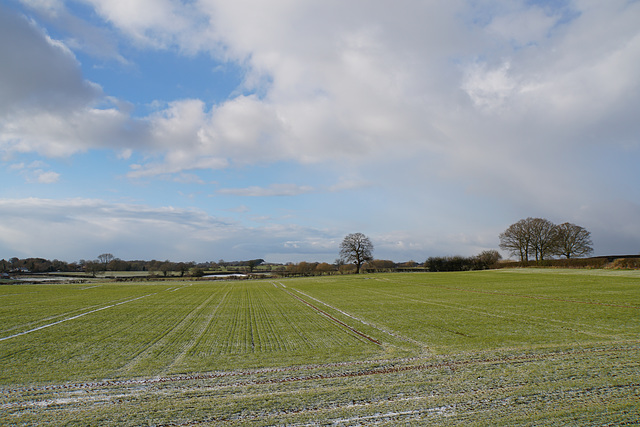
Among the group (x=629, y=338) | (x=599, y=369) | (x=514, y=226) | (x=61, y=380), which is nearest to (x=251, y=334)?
(x=61, y=380)

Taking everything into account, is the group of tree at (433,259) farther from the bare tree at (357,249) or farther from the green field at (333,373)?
the green field at (333,373)

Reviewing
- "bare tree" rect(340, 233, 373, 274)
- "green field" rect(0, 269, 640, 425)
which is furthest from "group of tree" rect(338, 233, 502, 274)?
"green field" rect(0, 269, 640, 425)

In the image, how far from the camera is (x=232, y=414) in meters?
6.46

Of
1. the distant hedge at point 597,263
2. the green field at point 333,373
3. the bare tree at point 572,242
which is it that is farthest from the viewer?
the bare tree at point 572,242

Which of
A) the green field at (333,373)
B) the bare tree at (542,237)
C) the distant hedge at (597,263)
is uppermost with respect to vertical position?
the bare tree at (542,237)

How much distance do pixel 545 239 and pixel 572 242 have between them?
17.7 ft

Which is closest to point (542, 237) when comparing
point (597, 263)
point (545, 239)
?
point (545, 239)

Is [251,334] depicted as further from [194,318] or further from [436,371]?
[436,371]

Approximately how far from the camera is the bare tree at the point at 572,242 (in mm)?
81250

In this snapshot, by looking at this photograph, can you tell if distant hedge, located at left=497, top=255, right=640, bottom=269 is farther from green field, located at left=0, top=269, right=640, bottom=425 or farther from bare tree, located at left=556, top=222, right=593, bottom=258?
green field, located at left=0, top=269, right=640, bottom=425

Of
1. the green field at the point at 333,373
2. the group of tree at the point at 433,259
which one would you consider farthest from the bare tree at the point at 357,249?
the green field at the point at 333,373

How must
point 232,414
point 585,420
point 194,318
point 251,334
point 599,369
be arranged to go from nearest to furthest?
point 585,420 < point 232,414 < point 599,369 < point 251,334 < point 194,318

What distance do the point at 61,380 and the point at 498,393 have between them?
981 cm

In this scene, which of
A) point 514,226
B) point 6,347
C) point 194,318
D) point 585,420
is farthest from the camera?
point 514,226
